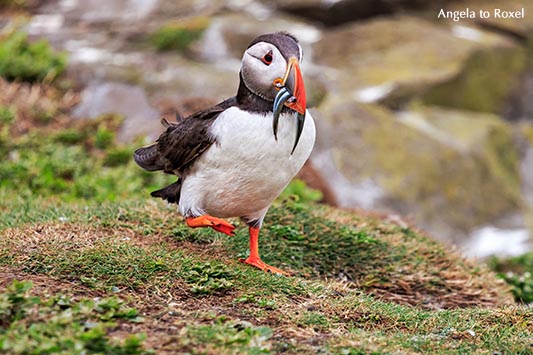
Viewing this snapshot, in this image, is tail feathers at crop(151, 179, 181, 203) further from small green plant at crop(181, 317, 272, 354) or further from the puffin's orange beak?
small green plant at crop(181, 317, 272, 354)

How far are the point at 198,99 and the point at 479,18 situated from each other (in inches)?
290

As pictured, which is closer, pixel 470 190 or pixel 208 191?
pixel 208 191

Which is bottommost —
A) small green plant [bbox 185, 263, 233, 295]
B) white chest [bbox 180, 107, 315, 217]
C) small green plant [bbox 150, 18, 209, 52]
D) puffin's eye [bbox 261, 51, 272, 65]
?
small green plant [bbox 150, 18, 209, 52]

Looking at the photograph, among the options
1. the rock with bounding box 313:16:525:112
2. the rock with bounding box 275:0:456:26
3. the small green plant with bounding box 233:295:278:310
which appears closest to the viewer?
the small green plant with bounding box 233:295:278:310

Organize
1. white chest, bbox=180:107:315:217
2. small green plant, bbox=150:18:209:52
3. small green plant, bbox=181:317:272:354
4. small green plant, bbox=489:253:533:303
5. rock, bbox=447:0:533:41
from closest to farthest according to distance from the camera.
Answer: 1. small green plant, bbox=181:317:272:354
2. white chest, bbox=180:107:315:217
3. small green plant, bbox=489:253:533:303
4. small green plant, bbox=150:18:209:52
5. rock, bbox=447:0:533:41

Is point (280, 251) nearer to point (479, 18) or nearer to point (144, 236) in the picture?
point (144, 236)

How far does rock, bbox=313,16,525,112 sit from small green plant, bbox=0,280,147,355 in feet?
30.8

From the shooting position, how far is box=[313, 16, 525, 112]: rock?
44.2ft

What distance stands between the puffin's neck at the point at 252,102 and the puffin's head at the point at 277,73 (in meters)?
0.03

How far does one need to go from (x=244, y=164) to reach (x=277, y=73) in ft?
2.07

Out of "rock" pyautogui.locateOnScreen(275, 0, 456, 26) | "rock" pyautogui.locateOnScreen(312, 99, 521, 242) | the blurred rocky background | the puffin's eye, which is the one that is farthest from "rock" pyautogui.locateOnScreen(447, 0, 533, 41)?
the puffin's eye

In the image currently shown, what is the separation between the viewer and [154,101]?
12.2 m

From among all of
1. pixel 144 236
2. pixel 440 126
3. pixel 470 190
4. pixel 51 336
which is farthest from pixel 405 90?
pixel 51 336

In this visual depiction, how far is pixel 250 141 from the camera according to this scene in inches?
193
